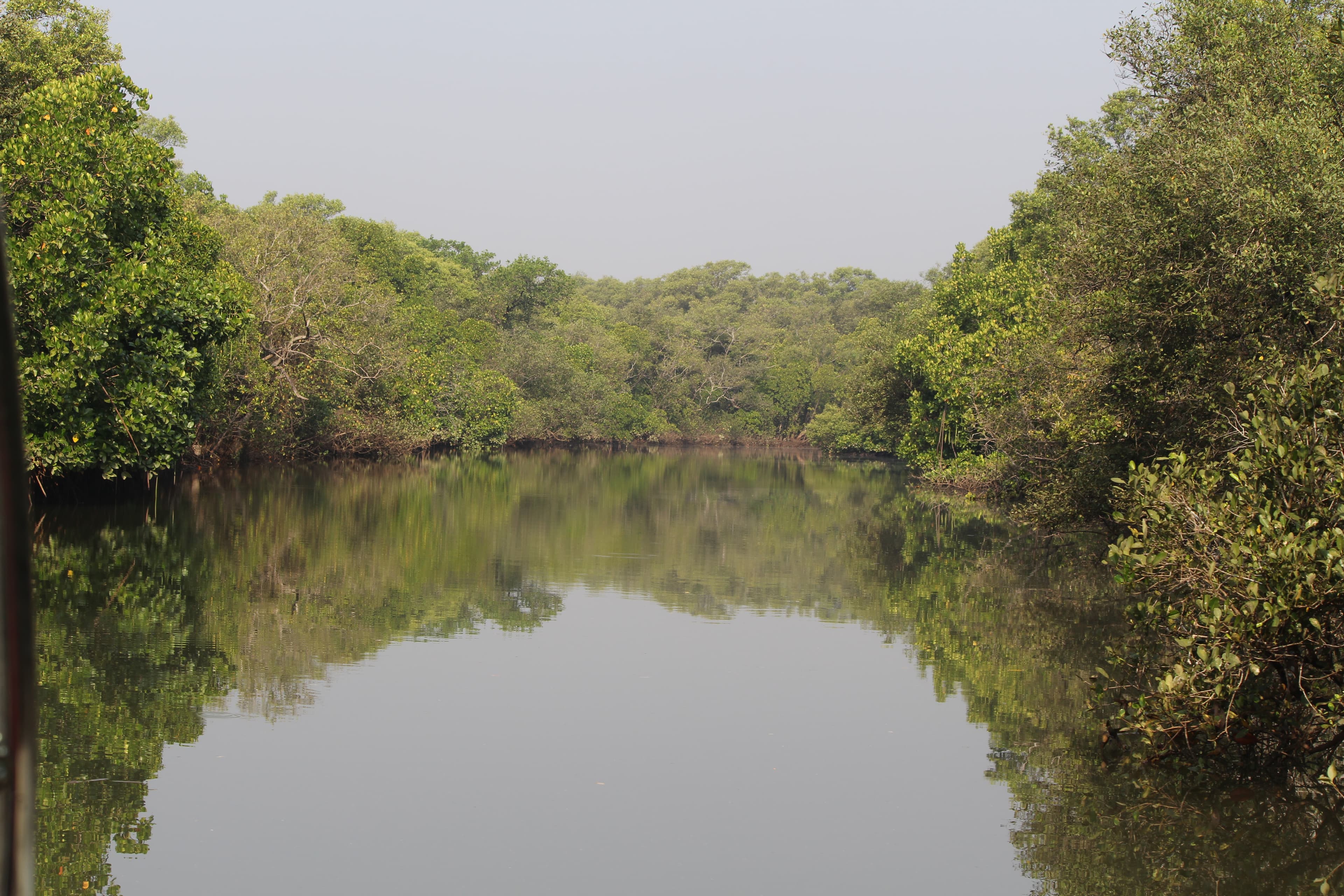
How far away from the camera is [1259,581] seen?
7574 millimetres

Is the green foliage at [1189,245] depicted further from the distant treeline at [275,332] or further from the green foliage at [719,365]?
the green foliage at [719,365]

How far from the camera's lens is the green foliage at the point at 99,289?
1838cm

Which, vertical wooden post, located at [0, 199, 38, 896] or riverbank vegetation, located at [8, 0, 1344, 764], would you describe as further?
riverbank vegetation, located at [8, 0, 1344, 764]

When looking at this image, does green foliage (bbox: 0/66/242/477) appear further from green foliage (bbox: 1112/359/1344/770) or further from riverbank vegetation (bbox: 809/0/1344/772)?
green foliage (bbox: 1112/359/1344/770)

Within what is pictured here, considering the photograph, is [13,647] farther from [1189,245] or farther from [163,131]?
[163,131]

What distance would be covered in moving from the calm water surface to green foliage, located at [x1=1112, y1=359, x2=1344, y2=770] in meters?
0.60

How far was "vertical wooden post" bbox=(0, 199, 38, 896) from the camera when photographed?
178 cm

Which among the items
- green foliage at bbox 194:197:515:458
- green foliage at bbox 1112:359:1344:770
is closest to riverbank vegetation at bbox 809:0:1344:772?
green foliage at bbox 1112:359:1344:770

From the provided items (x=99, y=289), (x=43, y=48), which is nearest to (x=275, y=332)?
(x=43, y=48)

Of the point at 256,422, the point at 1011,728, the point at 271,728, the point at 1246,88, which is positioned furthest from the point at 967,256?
the point at 271,728

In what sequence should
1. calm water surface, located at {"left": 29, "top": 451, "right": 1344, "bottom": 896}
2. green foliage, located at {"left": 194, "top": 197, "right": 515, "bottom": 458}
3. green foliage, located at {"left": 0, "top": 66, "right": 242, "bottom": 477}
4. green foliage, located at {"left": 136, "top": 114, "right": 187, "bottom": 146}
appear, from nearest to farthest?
calm water surface, located at {"left": 29, "top": 451, "right": 1344, "bottom": 896} → green foliage, located at {"left": 0, "top": 66, "right": 242, "bottom": 477} → green foliage, located at {"left": 194, "top": 197, "right": 515, "bottom": 458} → green foliage, located at {"left": 136, "top": 114, "right": 187, "bottom": 146}

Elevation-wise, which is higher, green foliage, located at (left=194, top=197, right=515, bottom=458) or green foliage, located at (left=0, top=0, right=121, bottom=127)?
green foliage, located at (left=0, top=0, right=121, bottom=127)

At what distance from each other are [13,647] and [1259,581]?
7583mm

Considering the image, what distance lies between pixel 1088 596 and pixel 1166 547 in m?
8.78
